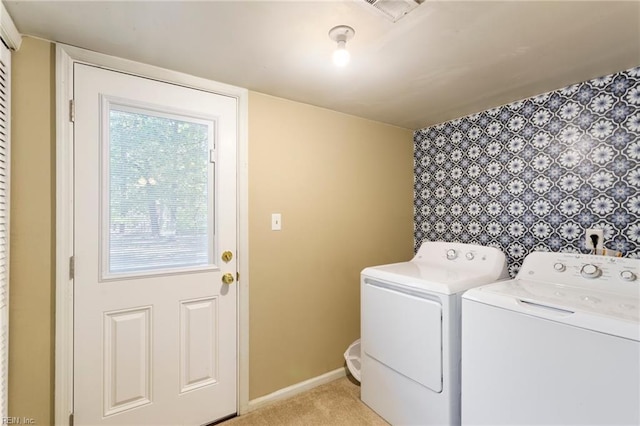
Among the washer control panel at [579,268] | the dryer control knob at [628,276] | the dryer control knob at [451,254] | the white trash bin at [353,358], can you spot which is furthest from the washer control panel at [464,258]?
the white trash bin at [353,358]

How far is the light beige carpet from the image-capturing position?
1.84 m

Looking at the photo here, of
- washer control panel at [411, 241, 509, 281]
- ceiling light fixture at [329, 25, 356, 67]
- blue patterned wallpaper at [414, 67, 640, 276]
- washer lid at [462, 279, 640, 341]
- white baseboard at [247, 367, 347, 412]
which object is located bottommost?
white baseboard at [247, 367, 347, 412]

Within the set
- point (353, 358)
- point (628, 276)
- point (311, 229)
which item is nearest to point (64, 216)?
point (311, 229)

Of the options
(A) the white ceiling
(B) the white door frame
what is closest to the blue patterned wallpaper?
(A) the white ceiling

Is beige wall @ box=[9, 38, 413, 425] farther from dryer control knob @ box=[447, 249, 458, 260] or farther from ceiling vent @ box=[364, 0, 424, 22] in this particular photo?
ceiling vent @ box=[364, 0, 424, 22]

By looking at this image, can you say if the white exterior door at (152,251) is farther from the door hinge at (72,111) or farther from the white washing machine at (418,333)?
the white washing machine at (418,333)

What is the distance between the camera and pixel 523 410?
1.27 meters

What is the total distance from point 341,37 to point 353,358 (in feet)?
6.92

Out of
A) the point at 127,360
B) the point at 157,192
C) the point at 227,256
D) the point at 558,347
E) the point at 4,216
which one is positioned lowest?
the point at 127,360

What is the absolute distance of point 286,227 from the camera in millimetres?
2088

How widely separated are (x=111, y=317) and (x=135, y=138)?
0.92m

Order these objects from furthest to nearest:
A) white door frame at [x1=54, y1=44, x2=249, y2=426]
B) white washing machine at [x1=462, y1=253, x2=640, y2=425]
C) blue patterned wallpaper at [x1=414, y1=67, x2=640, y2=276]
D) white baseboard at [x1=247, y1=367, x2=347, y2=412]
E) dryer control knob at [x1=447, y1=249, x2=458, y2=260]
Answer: dryer control knob at [x1=447, y1=249, x2=458, y2=260], white baseboard at [x1=247, y1=367, x2=347, y2=412], blue patterned wallpaper at [x1=414, y1=67, x2=640, y2=276], white door frame at [x1=54, y1=44, x2=249, y2=426], white washing machine at [x1=462, y1=253, x2=640, y2=425]

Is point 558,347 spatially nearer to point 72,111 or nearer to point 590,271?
point 590,271

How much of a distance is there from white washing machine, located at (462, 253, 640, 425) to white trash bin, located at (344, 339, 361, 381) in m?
0.88
